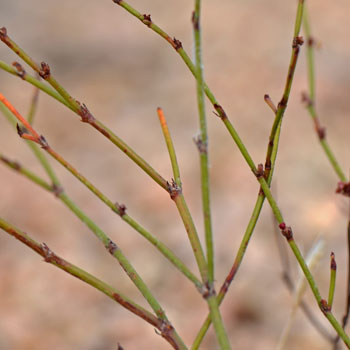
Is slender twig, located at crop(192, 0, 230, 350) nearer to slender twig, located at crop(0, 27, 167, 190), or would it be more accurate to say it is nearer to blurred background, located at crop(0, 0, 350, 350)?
slender twig, located at crop(0, 27, 167, 190)

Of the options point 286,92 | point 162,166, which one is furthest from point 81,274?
point 162,166

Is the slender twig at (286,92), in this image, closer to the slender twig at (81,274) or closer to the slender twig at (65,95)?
the slender twig at (65,95)

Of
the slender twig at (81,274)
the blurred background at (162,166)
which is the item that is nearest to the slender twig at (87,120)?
the slender twig at (81,274)

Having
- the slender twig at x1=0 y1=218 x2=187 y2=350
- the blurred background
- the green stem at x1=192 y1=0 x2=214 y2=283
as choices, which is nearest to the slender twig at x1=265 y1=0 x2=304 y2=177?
the green stem at x1=192 y1=0 x2=214 y2=283

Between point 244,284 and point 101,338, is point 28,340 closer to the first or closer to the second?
point 101,338

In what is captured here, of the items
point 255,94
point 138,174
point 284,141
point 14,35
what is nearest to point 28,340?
point 138,174

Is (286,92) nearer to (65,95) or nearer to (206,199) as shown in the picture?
(206,199)

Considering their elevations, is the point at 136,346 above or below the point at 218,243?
below

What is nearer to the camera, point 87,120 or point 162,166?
point 87,120
